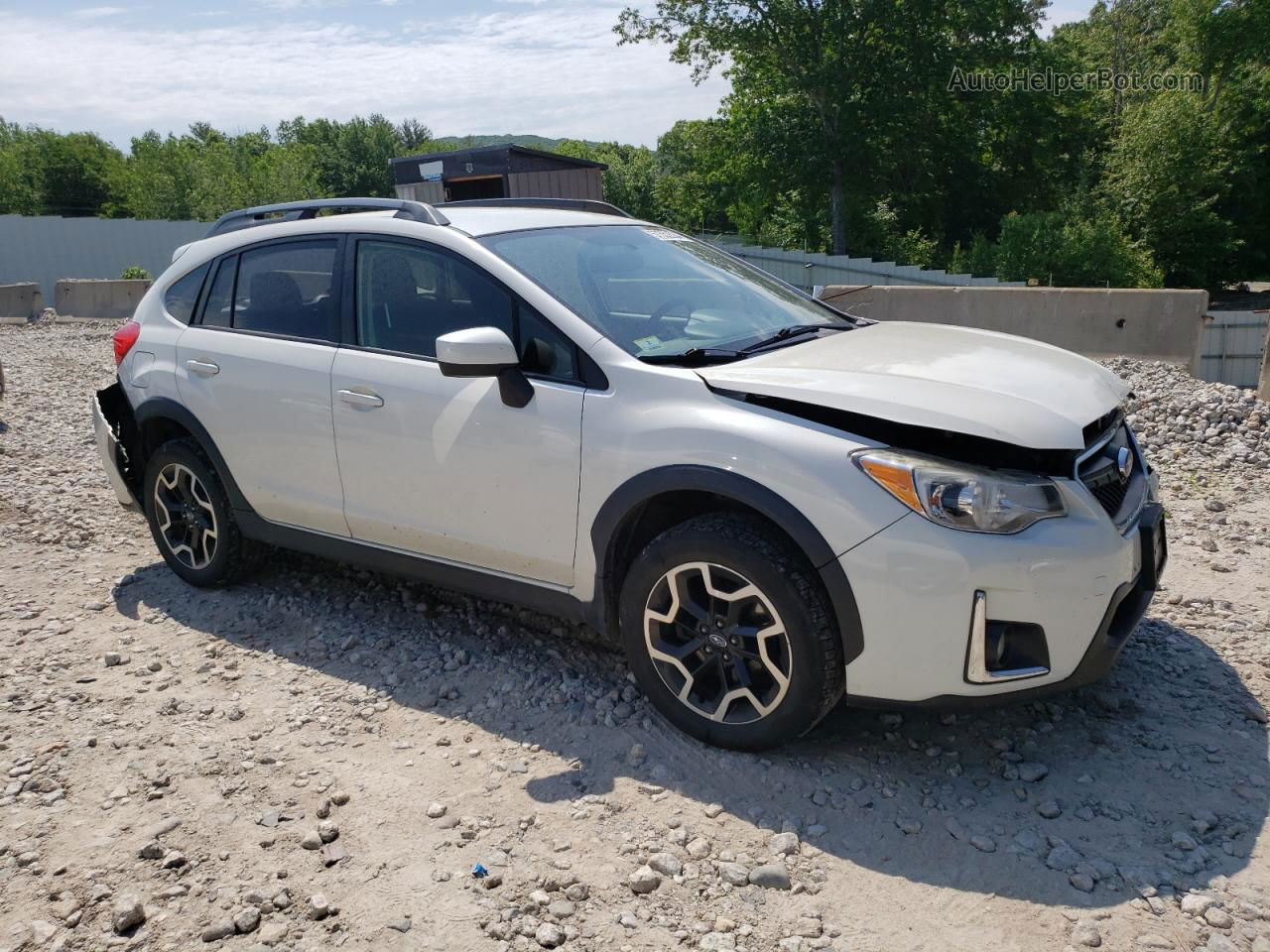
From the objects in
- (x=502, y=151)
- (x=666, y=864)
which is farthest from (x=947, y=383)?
(x=502, y=151)

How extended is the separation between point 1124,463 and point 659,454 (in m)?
1.60

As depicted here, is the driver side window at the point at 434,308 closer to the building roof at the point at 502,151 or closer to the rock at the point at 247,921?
the rock at the point at 247,921

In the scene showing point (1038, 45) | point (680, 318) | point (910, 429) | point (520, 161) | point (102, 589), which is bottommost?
point (102, 589)

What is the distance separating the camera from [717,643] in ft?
10.7

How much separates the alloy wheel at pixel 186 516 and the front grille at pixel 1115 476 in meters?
3.89

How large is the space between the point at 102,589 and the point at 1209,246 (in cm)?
3246

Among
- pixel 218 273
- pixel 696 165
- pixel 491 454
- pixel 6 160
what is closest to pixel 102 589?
pixel 218 273

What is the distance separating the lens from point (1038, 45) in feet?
97.0

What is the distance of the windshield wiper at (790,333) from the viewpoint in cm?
371

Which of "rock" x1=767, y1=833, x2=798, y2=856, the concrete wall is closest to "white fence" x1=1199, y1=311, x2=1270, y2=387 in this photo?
"rock" x1=767, y1=833, x2=798, y2=856

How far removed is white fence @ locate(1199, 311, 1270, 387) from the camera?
13539mm

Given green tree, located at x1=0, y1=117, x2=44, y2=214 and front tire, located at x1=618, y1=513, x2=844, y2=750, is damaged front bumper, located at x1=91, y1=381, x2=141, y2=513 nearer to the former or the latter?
front tire, located at x1=618, y1=513, x2=844, y2=750

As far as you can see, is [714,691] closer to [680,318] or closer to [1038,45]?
[680,318]

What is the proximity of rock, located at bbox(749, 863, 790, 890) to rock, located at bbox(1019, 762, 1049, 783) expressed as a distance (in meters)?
0.94
